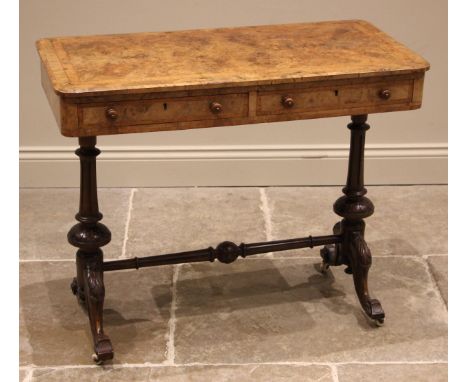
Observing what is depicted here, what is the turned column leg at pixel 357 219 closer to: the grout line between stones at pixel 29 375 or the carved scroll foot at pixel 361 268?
the carved scroll foot at pixel 361 268

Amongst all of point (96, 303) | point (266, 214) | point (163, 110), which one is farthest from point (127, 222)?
point (163, 110)

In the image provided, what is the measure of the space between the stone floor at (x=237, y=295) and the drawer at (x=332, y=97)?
3.22 ft

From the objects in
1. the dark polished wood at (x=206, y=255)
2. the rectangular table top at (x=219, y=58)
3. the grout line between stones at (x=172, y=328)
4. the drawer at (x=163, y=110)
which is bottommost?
the grout line between stones at (x=172, y=328)

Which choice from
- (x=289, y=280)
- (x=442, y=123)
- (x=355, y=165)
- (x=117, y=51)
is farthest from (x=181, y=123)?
(x=442, y=123)

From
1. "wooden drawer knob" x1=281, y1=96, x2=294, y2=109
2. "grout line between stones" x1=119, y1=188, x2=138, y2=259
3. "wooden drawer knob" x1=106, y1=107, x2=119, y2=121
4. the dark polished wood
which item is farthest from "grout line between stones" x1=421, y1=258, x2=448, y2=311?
"wooden drawer knob" x1=106, y1=107, x2=119, y2=121

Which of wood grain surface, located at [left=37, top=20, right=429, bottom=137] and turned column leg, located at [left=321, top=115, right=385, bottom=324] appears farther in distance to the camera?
turned column leg, located at [left=321, top=115, right=385, bottom=324]

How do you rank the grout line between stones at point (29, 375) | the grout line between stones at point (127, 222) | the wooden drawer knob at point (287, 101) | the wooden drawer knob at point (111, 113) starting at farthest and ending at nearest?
the grout line between stones at point (127, 222) < the grout line between stones at point (29, 375) < the wooden drawer knob at point (287, 101) < the wooden drawer knob at point (111, 113)

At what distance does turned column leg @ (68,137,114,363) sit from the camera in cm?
376

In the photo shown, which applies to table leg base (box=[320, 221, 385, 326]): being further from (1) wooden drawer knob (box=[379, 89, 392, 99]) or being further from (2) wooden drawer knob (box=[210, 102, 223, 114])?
(2) wooden drawer knob (box=[210, 102, 223, 114])

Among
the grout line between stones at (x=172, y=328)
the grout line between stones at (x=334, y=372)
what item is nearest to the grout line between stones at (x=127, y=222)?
the grout line between stones at (x=172, y=328)

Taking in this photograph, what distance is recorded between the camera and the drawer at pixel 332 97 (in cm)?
347

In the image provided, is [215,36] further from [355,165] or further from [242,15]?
[242,15]

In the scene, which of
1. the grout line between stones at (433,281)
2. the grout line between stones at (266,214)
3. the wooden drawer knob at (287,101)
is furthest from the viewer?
the grout line between stones at (266,214)

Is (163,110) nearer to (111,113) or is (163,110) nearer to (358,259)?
(111,113)
